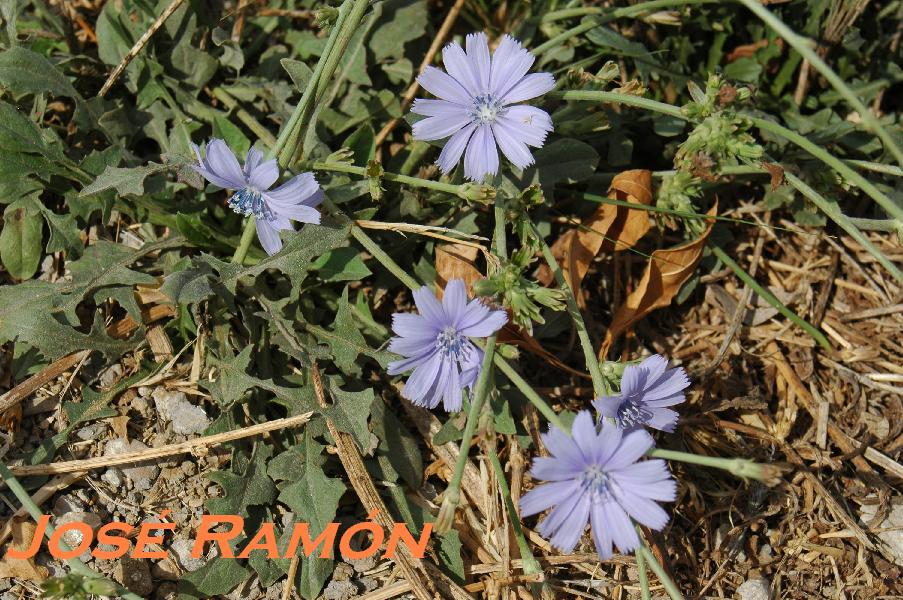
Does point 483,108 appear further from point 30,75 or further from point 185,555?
point 185,555

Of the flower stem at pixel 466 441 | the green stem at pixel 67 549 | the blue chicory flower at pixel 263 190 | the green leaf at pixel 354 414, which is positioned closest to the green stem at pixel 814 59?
the flower stem at pixel 466 441

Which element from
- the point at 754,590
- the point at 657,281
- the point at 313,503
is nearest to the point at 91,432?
the point at 313,503

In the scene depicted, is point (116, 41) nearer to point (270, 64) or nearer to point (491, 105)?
point (270, 64)

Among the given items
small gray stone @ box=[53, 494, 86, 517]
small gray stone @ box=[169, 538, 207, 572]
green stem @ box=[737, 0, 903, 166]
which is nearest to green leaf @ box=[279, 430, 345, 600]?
small gray stone @ box=[169, 538, 207, 572]

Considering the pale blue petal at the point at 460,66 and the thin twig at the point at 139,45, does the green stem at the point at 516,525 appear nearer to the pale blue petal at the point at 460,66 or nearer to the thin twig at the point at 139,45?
the pale blue petal at the point at 460,66

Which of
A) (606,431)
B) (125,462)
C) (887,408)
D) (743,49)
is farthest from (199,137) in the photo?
(887,408)

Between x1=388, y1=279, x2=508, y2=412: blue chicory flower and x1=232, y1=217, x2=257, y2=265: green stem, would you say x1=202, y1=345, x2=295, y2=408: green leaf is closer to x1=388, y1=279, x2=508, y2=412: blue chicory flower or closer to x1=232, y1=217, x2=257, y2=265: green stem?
x1=232, y1=217, x2=257, y2=265: green stem

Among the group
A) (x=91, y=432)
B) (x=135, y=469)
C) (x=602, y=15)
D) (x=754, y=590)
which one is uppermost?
(x=602, y=15)
